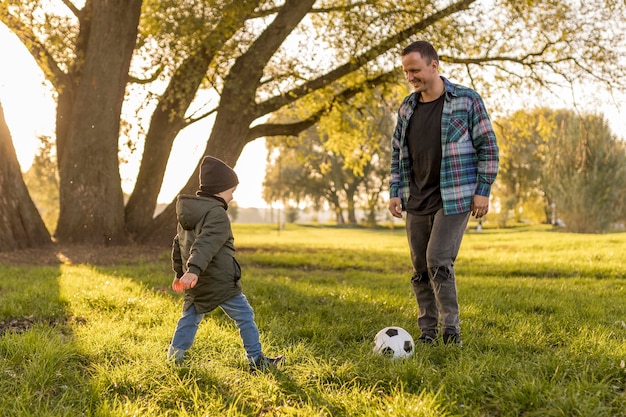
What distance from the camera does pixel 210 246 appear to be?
13.9 ft

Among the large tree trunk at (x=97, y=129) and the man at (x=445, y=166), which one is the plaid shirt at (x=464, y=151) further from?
the large tree trunk at (x=97, y=129)

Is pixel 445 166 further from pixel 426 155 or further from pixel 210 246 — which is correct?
pixel 210 246

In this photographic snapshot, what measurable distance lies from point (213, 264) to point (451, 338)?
85.3 inches

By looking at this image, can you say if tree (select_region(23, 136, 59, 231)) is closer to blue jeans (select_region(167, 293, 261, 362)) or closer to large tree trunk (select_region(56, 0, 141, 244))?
large tree trunk (select_region(56, 0, 141, 244))

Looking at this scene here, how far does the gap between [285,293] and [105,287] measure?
250 cm

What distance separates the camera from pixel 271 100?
606 inches

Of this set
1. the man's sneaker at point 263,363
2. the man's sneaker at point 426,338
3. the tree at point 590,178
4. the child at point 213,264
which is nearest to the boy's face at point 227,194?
the child at point 213,264

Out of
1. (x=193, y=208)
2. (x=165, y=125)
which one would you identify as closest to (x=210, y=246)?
(x=193, y=208)

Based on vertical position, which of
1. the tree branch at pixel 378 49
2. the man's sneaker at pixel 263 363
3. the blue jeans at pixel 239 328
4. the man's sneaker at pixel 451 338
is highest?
the tree branch at pixel 378 49

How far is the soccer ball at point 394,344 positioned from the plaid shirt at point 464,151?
1.12 meters

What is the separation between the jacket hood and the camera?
14.3 ft

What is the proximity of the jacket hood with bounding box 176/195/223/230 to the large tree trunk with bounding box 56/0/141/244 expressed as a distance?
1010 centimetres

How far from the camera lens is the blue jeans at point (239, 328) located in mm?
4477

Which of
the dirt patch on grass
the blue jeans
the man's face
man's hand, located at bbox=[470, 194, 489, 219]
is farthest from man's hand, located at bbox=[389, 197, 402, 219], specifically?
the dirt patch on grass
